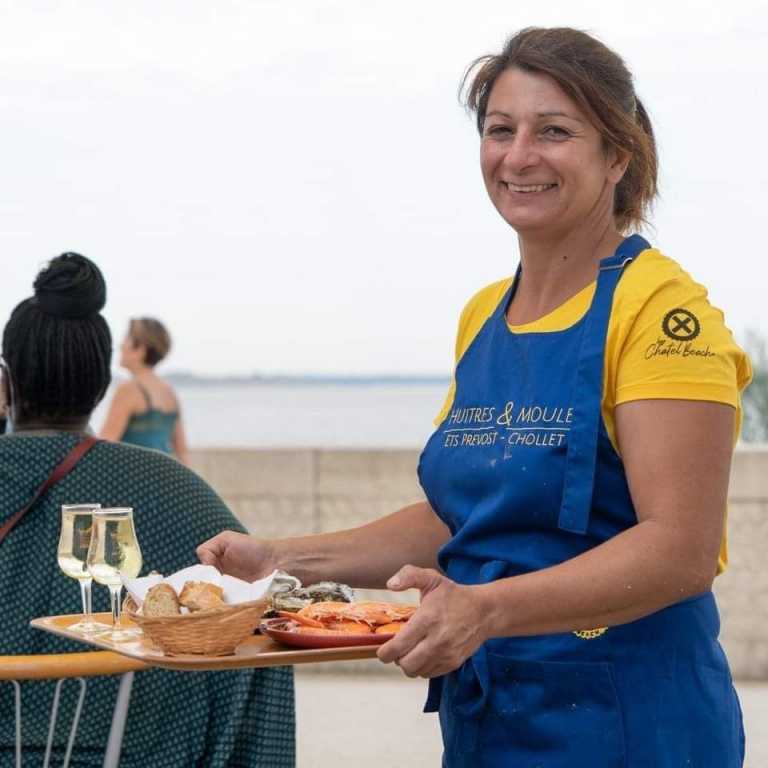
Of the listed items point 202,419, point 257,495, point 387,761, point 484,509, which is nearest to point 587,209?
point 484,509

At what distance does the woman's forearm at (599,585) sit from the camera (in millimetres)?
1897

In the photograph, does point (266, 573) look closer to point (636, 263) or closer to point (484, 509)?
point (484, 509)

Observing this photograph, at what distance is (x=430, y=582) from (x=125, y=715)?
1191mm

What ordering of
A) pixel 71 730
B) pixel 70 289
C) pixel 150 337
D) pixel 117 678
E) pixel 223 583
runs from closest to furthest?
pixel 223 583
pixel 71 730
pixel 117 678
pixel 70 289
pixel 150 337

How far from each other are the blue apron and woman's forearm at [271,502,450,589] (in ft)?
0.82

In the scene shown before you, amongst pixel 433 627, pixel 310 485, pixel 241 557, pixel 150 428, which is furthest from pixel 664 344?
pixel 150 428

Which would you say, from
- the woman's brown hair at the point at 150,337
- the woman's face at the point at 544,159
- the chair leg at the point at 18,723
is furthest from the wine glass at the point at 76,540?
the woman's brown hair at the point at 150,337

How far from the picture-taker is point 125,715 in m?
2.85

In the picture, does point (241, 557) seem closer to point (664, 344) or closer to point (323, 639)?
point (323, 639)

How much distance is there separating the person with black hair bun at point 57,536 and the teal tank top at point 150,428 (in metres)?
4.80

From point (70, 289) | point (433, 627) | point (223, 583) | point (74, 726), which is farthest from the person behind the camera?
point (70, 289)

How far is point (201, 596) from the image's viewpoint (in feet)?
6.81

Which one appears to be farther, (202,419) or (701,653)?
(202,419)

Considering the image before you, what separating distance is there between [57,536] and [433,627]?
1.46 meters
